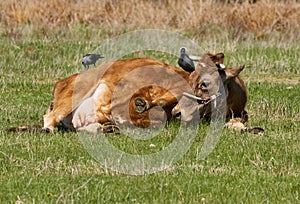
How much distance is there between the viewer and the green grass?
6496 millimetres

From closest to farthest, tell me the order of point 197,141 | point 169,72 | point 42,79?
point 197,141, point 169,72, point 42,79

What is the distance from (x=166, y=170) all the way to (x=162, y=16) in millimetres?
13094

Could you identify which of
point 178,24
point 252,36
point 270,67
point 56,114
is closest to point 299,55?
point 270,67

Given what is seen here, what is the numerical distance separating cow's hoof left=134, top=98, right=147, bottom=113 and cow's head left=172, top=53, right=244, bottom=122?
13.0 inches

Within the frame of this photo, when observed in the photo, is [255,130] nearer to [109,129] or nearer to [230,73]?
[230,73]

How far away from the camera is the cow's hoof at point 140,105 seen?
8969 mm

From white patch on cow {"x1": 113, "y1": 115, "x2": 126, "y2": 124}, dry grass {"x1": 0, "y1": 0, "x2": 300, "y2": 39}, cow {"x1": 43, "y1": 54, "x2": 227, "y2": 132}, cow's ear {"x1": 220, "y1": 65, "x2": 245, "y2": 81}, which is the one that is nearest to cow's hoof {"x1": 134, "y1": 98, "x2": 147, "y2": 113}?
cow {"x1": 43, "y1": 54, "x2": 227, "y2": 132}

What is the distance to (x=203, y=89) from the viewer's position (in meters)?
9.02

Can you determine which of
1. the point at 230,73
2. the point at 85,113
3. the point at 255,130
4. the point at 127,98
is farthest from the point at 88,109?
the point at 255,130

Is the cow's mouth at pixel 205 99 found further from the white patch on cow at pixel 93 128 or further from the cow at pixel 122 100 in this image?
the white patch on cow at pixel 93 128

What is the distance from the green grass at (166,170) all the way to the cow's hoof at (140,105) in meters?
0.40

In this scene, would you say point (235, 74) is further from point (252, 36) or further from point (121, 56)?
point (252, 36)

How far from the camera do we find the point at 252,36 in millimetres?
19047

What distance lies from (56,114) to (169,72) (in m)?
1.38
